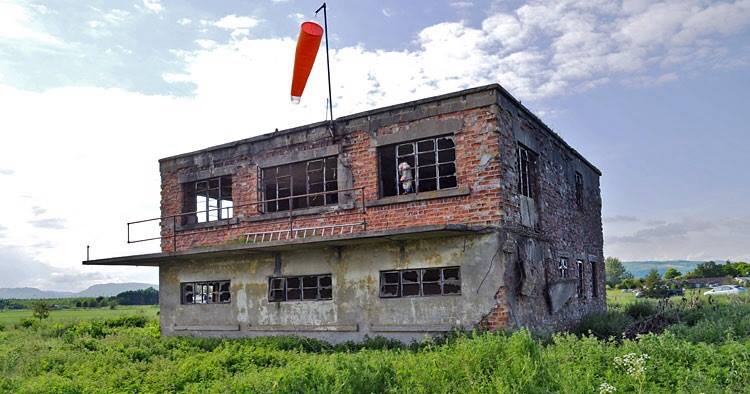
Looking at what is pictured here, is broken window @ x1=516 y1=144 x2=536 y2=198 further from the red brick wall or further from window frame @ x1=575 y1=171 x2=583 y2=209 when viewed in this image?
window frame @ x1=575 y1=171 x2=583 y2=209

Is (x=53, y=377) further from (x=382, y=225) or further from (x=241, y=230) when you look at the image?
(x=382, y=225)

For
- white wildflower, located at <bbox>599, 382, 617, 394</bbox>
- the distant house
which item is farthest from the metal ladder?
the distant house

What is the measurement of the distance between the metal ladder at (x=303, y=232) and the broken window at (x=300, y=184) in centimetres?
73

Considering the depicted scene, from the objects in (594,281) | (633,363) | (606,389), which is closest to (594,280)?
(594,281)

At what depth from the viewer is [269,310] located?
16.2 meters

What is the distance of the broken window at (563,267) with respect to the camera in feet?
55.5

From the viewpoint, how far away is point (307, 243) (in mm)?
14266

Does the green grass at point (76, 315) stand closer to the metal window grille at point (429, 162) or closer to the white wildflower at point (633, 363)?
the metal window grille at point (429, 162)

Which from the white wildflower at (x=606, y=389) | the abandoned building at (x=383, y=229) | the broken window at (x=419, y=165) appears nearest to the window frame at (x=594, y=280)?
the abandoned building at (x=383, y=229)

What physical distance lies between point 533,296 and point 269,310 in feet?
22.8

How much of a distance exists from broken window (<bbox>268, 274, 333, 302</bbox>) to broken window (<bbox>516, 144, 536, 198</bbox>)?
213 inches

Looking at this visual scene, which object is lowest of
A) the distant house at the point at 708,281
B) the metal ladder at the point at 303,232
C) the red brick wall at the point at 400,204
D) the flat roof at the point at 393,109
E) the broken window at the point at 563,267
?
the distant house at the point at 708,281

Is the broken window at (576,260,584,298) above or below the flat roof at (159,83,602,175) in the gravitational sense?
below

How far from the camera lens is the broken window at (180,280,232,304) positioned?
1748 centimetres
